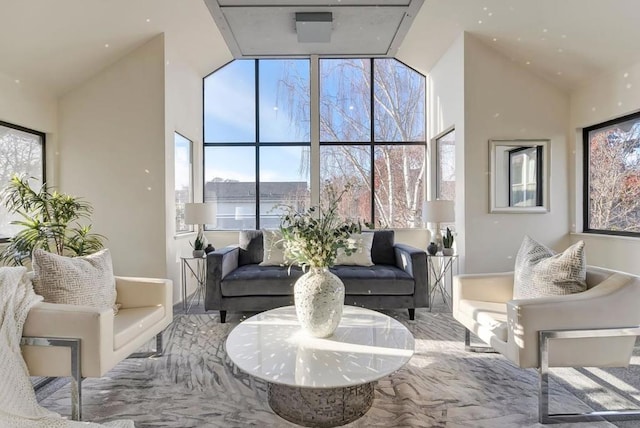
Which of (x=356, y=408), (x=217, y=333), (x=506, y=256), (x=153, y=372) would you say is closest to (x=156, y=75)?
(x=217, y=333)

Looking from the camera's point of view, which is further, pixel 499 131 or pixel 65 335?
pixel 499 131

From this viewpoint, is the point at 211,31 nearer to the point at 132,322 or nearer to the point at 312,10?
the point at 312,10

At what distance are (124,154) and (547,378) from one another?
4.18m

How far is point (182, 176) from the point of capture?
4.64 metres

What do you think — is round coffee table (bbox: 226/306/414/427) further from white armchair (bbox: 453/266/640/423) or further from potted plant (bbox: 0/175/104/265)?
potted plant (bbox: 0/175/104/265)

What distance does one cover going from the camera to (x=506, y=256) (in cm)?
400

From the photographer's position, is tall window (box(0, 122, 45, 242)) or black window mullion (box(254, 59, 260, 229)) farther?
black window mullion (box(254, 59, 260, 229))

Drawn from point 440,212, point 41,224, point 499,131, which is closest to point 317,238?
point 440,212

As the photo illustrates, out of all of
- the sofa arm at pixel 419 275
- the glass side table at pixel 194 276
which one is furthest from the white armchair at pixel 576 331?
the glass side table at pixel 194 276

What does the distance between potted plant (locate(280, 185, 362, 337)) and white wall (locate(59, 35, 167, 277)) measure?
2287 mm

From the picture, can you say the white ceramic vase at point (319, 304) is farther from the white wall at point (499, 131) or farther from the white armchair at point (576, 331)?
the white wall at point (499, 131)

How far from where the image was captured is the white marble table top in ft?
5.52

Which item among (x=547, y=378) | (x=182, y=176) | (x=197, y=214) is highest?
(x=182, y=176)

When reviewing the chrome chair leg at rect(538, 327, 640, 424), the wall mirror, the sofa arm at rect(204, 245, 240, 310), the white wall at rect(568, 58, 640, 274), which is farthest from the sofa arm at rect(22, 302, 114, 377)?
the white wall at rect(568, 58, 640, 274)
